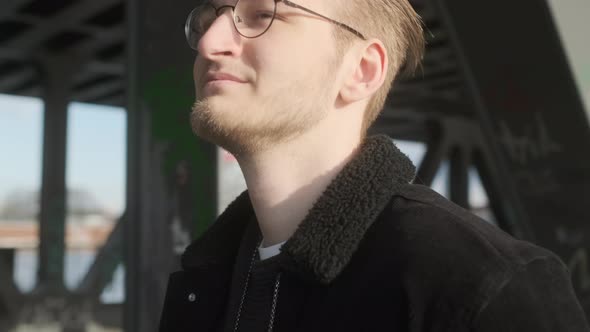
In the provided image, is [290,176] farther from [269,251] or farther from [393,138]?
[393,138]

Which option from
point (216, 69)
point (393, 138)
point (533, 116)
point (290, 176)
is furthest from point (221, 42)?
point (533, 116)

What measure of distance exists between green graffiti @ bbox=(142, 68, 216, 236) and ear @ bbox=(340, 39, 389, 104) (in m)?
2.55

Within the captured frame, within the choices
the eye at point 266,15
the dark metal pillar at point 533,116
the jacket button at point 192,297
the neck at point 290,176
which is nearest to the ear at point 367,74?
the neck at point 290,176

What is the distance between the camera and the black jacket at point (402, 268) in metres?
1.15

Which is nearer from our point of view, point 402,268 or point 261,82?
point 402,268

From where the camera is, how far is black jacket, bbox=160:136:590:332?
1.15 m

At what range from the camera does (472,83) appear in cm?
560

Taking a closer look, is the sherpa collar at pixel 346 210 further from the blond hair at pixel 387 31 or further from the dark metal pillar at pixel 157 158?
the dark metal pillar at pixel 157 158

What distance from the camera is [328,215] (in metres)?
1.38

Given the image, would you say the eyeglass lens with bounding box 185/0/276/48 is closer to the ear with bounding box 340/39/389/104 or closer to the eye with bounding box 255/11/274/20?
the eye with bounding box 255/11/274/20

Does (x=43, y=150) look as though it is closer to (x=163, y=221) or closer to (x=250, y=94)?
(x=163, y=221)

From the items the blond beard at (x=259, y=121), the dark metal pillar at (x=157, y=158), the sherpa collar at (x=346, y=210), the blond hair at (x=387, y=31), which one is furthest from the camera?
the dark metal pillar at (x=157, y=158)

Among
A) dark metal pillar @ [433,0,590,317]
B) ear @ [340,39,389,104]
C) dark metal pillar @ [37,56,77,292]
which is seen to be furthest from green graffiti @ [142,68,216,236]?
dark metal pillar @ [37,56,77,292]

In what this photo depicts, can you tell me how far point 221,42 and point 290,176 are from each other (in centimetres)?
30
